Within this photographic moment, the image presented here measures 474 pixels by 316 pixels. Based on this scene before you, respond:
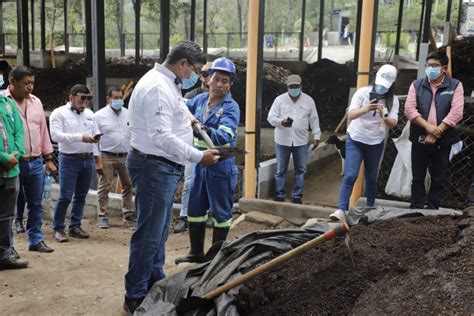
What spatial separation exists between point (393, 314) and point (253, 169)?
3.84 metres

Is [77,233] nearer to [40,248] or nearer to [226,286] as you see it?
[40,248]

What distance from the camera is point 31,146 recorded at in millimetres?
4539

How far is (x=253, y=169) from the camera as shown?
612 cm

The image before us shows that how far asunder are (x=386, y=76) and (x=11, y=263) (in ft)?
12.4

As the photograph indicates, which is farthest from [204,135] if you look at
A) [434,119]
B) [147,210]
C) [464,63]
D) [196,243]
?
[464,63]

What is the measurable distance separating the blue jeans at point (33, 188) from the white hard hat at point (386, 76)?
330 centimetres

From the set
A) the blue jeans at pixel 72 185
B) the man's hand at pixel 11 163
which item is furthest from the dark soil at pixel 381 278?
the blue jeans at pixel 72 185

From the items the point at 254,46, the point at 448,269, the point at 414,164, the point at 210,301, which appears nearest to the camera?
the point at 448,269

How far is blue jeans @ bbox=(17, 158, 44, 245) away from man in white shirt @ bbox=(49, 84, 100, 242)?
564 mm

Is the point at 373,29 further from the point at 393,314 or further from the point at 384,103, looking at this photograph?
the point at 393,314

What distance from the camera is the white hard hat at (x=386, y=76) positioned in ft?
16.0

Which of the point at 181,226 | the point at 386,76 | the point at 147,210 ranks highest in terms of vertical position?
the point at 386,76

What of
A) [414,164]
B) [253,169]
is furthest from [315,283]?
[253,169]

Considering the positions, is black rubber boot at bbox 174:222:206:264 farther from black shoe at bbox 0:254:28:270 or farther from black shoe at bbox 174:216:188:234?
black shoe at bbox 174:216:188:234
